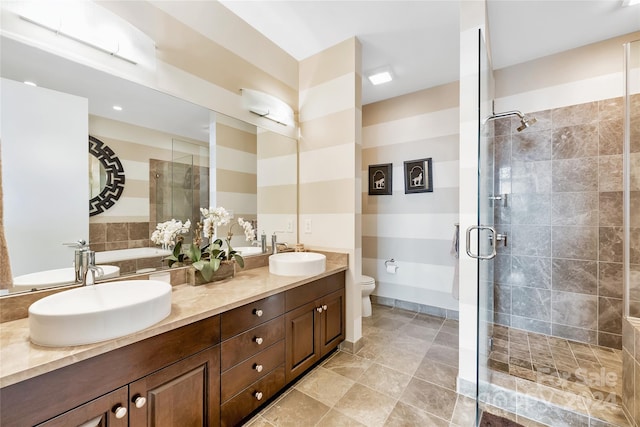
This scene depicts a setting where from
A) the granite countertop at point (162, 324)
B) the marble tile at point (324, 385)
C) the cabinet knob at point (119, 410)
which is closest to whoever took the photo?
the granite countertop at point (162, 324)

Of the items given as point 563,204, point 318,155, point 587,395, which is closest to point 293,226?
point 318,155

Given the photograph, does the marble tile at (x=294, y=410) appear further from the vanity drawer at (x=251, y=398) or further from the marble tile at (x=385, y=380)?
the marble tile at (x=385, y=380)

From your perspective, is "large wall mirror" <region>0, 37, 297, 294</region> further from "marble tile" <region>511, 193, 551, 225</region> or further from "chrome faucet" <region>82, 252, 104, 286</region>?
"marble tile" <region>511, 193, 551, 225</region>

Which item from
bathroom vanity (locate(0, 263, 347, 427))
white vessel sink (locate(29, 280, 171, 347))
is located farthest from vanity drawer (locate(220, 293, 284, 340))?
white vessel sink (locate(29, 280, 171, 347))

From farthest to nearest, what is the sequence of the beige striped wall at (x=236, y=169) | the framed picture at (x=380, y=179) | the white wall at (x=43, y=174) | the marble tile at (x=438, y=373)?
the framed picture at (x=380, y=179) < the beige striped wall at (x=236, y=169) < the marble tile at (x=438, y=373) < the white wall at (x=43, y=174)

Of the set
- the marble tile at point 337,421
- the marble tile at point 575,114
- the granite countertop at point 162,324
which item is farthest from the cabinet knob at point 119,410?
the marble tile at point 575,114

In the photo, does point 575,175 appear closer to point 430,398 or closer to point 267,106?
point 430,398

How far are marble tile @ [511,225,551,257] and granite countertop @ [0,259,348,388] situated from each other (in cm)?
208

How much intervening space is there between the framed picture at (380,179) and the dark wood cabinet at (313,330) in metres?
1.55

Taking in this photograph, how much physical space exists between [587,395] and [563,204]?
1.53 meters

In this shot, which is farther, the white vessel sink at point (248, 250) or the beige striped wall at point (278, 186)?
the beige striped wall at point (278, 186)

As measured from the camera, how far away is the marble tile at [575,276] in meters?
2.17

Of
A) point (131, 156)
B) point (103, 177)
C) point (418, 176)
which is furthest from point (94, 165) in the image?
point (418, 176)

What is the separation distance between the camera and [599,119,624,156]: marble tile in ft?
6.84
